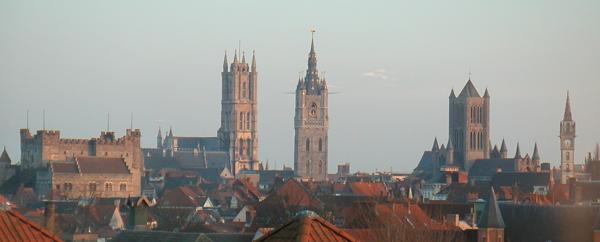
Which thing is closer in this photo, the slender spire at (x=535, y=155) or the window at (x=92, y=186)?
the window at (x=92, y=186)

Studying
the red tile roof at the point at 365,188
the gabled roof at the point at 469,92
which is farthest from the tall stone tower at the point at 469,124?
the red tile roof at the point at 365,188

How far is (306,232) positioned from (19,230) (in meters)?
3.24

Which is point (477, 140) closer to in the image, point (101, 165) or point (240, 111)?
point (240, 111)

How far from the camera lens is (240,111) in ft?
634

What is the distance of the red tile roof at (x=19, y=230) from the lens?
15.7m

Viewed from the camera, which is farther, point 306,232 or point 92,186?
point 92,186

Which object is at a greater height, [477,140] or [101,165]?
[477,140]

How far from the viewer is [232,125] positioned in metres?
191

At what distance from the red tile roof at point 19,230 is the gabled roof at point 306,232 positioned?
265 centimetres

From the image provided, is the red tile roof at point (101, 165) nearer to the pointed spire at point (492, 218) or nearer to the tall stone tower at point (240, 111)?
the tall stone tower at point (240, 111)

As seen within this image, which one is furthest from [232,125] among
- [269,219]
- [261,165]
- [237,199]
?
[269,219]

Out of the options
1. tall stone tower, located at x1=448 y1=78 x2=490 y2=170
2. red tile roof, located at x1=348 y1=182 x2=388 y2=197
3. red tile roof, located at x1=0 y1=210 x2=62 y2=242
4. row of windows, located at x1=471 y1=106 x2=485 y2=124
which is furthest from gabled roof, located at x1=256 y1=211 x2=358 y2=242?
row of windows, located at x1=471 y1=106 x2=485 y2=124

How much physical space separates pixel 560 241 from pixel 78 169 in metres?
72.5

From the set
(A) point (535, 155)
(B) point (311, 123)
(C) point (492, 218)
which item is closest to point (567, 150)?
(A) point (535, 155)
